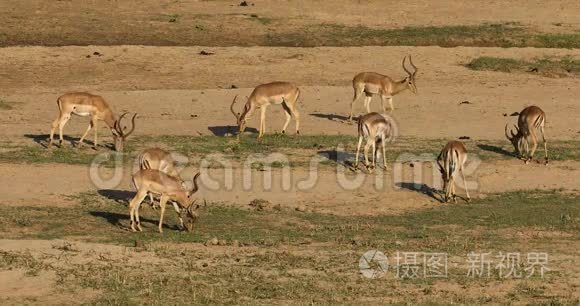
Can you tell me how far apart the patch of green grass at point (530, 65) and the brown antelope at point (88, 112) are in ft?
43.2

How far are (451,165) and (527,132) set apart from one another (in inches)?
151

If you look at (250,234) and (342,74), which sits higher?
(342,74)

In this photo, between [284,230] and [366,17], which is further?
[366,17]

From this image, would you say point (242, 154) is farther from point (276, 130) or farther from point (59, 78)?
point (59, 78)

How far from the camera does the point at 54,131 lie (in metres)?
26.5

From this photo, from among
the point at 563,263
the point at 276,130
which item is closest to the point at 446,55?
the point at 276,130

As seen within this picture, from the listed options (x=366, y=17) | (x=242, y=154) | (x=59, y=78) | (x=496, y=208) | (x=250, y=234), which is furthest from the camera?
(x=366, y=17)

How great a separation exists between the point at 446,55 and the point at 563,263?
18197mm

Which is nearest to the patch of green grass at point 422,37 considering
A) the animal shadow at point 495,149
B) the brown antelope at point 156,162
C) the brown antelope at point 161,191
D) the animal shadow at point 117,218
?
the animal shadow at point 495,149

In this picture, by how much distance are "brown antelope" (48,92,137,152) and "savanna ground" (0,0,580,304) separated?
400mm

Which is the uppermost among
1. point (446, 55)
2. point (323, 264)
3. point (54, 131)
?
point (446, 55)

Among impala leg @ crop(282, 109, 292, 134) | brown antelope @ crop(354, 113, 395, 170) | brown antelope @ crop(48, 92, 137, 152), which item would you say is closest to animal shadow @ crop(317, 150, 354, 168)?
brown antelope @ crop(354, 113, 395, 170)

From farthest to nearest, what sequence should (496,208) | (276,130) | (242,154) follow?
(276,130)
(242,154)
(496,208)

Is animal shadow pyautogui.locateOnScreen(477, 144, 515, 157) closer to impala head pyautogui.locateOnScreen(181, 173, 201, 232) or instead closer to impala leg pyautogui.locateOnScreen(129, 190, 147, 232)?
impala head pyautogui.locateOnScreen(181, 173, 201, 232)
